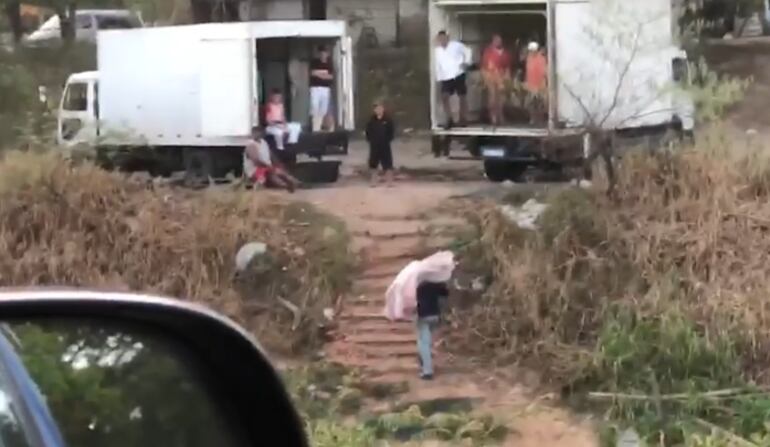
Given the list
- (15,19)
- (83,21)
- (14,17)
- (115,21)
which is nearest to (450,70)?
(14,17)

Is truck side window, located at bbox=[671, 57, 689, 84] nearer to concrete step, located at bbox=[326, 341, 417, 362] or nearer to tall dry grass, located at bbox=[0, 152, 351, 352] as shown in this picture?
tall dry grass, located at bbox=[0, 152, 351, 352]

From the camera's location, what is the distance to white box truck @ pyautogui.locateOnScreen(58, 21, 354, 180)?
22.3 meters

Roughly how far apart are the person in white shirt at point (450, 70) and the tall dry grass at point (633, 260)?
4.58 m

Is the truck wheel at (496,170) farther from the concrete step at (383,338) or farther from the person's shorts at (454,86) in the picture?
the concrete step at (383,338)

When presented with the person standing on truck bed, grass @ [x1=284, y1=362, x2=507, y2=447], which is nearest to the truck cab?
the person standing on truck bed

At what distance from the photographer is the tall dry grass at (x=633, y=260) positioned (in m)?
16.8

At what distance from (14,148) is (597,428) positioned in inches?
354

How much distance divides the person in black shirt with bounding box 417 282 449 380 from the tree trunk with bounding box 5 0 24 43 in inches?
588

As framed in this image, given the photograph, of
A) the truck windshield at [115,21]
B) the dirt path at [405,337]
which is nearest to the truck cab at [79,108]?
the dirt path at [405,337]

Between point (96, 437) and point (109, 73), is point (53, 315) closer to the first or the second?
point (96, 437)

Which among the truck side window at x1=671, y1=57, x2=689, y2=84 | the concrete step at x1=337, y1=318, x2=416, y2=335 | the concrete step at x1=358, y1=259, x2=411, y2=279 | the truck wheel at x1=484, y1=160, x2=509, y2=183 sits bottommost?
the concrete step at x1=337, y1=318, x2=416, y2=335

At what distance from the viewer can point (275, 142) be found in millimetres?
22125

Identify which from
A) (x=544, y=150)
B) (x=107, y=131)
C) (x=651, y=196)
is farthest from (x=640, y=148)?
(x=107, y=131)

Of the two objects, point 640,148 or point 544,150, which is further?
point 544,150
